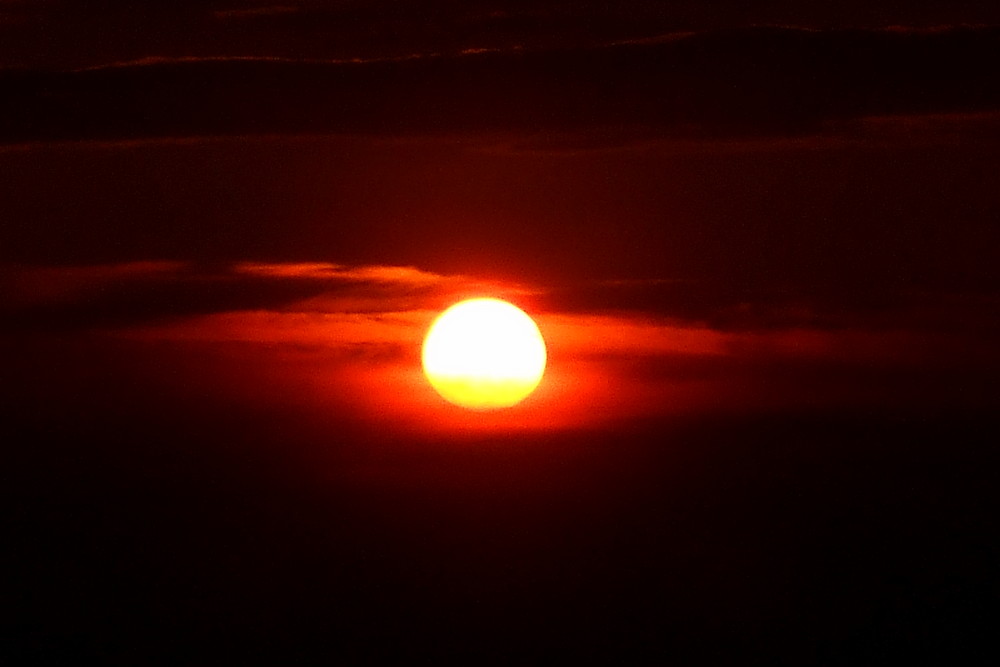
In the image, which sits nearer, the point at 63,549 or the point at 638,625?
the point at 638,625

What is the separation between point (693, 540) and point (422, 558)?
4498mm

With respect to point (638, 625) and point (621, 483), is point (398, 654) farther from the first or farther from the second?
point (621, 483)

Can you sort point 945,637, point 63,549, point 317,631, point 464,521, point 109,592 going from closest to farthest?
point 945,637 < point 317,631 < point 109,592 < point 63,549 < point 464,521

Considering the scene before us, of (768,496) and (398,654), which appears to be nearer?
(398,654)

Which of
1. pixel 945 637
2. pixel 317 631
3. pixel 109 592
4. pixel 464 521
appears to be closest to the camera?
pixel 945 637

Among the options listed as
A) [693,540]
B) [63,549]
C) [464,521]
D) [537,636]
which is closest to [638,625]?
[537,636]

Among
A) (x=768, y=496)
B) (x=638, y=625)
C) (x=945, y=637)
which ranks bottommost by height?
(x=945, y=637)

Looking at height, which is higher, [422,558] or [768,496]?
[768,496]

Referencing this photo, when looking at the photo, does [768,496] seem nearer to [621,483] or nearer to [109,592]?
[621,483]

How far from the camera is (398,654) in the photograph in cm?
2080

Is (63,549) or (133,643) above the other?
(63,549)

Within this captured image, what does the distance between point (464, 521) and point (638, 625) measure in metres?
5.42

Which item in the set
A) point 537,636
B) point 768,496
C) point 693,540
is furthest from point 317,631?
point 768,496

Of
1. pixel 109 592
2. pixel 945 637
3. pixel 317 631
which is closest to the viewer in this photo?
pixel 945 637
